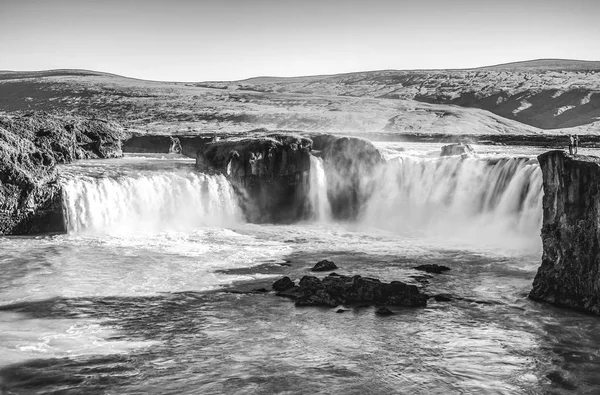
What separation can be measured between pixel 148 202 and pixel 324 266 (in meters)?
16.1

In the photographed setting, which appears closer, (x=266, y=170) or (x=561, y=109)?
(x=266, y=170)

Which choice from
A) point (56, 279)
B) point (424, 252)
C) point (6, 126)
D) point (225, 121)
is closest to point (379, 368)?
point (56, 279)

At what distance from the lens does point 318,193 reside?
5072 centimetres

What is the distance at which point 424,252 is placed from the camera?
38.1 m

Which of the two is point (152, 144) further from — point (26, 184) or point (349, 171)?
point (26, 184)

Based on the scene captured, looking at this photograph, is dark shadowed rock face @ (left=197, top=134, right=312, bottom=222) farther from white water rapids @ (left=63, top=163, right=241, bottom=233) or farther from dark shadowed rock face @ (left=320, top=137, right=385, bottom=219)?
dark shadowed rock face @ (left=320, top=137, right=385, bottom=219)

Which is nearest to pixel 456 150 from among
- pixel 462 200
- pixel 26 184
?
pixel 462 200

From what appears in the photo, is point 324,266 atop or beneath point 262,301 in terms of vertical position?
atop

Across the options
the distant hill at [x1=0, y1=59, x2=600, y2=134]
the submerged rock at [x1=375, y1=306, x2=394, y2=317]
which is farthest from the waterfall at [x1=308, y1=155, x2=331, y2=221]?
the distant hill at [x1=0, y1=59, x2=600, y2=134]

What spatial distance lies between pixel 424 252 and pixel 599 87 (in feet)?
378

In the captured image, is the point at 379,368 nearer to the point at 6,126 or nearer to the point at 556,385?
the point at 556,385

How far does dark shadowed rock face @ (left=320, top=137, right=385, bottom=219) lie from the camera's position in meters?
51.2

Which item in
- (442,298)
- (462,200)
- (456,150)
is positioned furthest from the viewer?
(456,150)

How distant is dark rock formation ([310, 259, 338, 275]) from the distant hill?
86647mm
